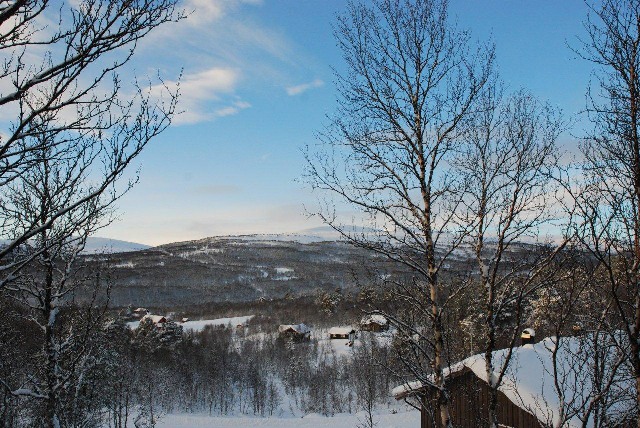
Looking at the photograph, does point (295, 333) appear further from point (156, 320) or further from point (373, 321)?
point (373, 321)

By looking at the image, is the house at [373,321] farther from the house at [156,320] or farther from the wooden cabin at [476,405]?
the house at [156,320]

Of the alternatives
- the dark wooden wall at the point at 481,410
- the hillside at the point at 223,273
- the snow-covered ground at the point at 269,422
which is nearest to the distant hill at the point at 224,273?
the hillside at the point at 223,273

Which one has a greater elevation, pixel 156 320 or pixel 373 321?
pixel 373 321

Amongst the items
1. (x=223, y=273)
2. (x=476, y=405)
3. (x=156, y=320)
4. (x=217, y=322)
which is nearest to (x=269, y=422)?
(x=156, y=320)

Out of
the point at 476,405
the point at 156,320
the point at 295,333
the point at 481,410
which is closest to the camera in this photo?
the point at 476,405

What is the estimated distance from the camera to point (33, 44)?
3.24 m

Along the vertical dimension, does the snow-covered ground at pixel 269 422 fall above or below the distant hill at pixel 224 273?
below

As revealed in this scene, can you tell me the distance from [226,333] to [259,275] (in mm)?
64917

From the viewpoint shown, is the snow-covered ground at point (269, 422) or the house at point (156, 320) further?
the house at point (156, 320)

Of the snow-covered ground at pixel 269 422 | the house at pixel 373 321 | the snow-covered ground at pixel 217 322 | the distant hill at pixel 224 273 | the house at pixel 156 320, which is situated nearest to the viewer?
the house at pixel 373 321

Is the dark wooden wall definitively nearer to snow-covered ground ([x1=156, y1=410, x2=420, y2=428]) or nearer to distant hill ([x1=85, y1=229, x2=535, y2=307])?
snow-covered ground ([x1=156, y1=410, x2=420, y2=428])

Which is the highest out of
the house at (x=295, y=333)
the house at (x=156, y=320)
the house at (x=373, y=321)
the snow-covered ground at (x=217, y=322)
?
the house at (x=373, y=321)

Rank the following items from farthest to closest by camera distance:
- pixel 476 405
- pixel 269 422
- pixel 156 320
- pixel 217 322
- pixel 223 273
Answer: pixel 223 273 < pixel 217 322 < pixel 156 320 < pixel 269 422 < pixel 476 405

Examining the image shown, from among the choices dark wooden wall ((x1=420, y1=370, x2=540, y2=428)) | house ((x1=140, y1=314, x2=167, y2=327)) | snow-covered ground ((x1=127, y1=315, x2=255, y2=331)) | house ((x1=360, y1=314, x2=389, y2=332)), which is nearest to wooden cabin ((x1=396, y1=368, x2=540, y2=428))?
dark wooden wall ((x1=420, y1=370, x2=540, y2=428))
